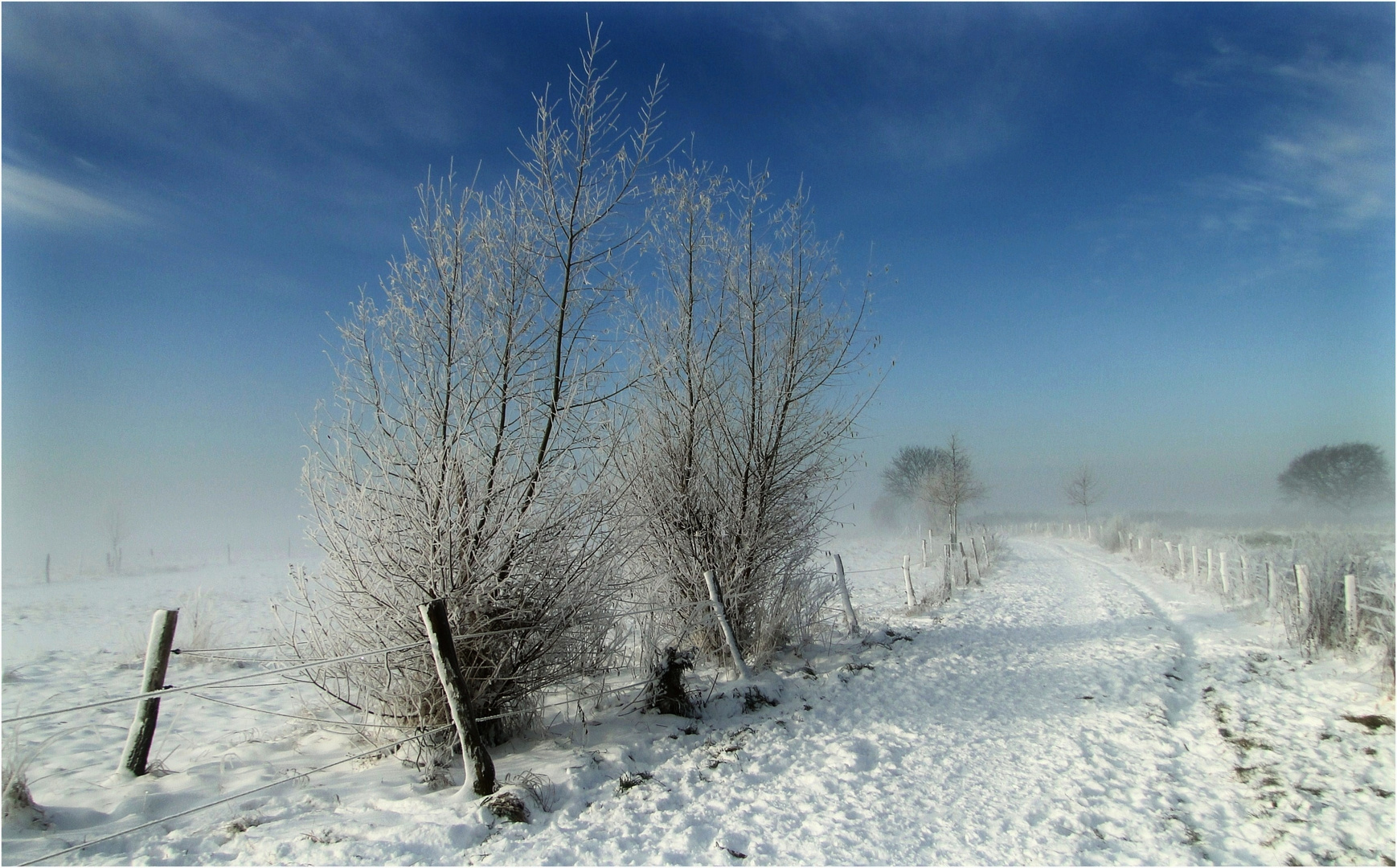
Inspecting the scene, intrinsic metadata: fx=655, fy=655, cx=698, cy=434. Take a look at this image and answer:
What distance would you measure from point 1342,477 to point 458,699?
197ft

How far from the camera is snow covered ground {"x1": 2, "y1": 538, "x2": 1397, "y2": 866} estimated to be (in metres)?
3.80

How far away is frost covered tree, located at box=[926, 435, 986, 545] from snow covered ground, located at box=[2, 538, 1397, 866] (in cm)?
2370

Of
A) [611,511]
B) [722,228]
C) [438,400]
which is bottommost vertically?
[611,511]

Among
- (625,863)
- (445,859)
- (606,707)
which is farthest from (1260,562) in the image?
(445,859)

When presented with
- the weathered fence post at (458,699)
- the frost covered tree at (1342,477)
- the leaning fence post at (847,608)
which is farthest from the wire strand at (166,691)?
the frost covered tree at (1342,477)

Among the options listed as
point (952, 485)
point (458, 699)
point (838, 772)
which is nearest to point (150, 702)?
point (458, 699)

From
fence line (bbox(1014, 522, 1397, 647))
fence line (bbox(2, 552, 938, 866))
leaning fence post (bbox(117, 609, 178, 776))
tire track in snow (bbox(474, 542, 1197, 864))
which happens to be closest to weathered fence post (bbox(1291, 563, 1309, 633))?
fence line (bbox(1014, 522, 1397, 647))

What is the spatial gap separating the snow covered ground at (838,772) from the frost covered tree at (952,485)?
2370cm

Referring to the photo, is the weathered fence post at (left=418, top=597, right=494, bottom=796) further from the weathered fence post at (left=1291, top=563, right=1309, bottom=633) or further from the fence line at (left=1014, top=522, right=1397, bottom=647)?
the weathered fence post at (left=1291, top=563, right=1309, bottom=633)

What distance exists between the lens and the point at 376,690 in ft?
16.6

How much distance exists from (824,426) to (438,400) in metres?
4.89

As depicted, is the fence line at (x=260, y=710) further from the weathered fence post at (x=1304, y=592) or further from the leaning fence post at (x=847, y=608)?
the weathered fence post at (x=1304, y=592)

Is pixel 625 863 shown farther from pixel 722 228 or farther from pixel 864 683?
pixel 722 228

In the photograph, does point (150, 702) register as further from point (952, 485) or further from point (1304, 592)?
point (952, 485)
